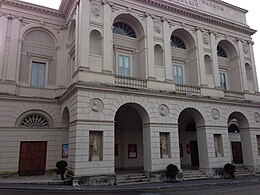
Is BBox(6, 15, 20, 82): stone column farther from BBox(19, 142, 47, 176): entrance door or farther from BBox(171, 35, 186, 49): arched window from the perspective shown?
BBox(171, 35, 186, 49): arched window

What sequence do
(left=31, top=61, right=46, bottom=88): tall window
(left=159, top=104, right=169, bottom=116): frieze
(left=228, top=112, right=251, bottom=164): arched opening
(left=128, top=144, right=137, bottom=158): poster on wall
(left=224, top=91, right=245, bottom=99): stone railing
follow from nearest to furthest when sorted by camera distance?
(left=159, top=104, right=169, bottom=116): frieze < (left=31, top=61, right=46, bottom=88): tall window < (left=128, top=144, right=137, bottom=158): poster on wall < (left=224, top=91, right=245, bottom=99): stone railing < (left=228, top=112, right=251, bottom=164): arched opening

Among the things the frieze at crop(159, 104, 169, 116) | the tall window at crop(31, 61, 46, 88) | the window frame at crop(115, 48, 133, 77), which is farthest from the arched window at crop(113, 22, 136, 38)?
the tall window at crop(31, 61, 46, 88)

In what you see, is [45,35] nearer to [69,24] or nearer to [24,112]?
[69,24]

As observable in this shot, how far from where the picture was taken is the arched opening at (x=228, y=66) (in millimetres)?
22297

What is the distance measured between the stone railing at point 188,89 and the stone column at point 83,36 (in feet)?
23.8

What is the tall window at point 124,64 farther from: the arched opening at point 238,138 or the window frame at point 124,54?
the arched opening at point 238,138

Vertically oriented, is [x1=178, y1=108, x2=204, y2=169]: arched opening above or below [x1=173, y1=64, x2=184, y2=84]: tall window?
below

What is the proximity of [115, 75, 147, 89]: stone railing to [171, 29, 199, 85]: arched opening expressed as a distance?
14.0 feet

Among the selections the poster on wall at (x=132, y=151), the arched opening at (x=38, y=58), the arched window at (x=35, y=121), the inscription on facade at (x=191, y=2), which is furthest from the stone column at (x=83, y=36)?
the inscription on facade at (x=191, y=2)

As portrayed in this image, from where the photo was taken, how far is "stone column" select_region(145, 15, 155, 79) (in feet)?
55.7

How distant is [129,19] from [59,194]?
520 inches

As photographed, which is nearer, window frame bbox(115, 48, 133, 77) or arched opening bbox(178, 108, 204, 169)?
window frame bbox(115, 48, 133, 77)

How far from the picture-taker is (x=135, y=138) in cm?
1997

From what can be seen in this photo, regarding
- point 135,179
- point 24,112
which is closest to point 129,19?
point 24,112
